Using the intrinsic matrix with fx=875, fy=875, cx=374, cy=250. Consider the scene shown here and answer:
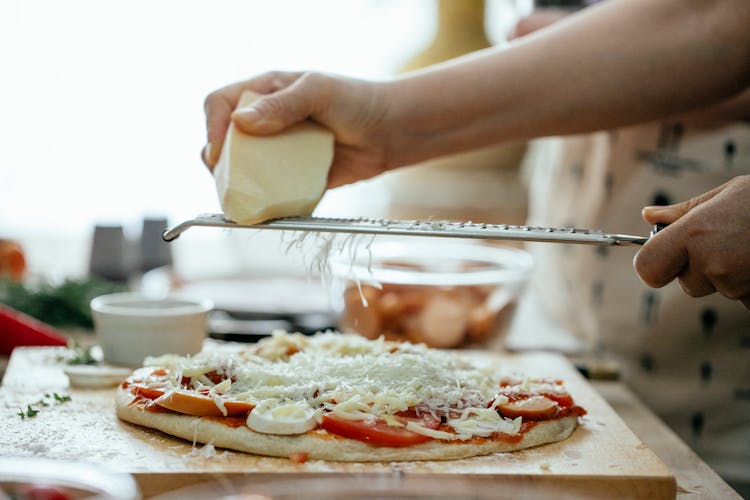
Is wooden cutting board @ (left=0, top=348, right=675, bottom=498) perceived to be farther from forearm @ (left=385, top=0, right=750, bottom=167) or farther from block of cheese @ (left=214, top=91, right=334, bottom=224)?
forearm @ (left=385, top=0, right=750, bottom=167)

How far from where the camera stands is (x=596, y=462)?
3.98ft

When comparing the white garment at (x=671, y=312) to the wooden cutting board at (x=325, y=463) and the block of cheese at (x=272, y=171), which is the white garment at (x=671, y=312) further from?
the block of cheese at (x=272, y=171)

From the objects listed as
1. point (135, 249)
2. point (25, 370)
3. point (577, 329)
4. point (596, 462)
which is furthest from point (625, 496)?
point (135, 249)

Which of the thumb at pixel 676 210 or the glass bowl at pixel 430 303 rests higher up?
the thumb at pixel 676 210

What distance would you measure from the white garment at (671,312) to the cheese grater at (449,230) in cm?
94

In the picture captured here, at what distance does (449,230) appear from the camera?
126 cm

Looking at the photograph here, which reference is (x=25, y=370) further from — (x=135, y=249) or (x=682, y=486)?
(x=135, y=249)

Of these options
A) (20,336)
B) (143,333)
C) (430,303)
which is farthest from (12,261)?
(430,303)

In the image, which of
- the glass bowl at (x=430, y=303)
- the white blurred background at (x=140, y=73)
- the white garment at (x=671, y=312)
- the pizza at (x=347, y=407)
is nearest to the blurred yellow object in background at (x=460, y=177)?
the white blurred background at (x=140, y=73)

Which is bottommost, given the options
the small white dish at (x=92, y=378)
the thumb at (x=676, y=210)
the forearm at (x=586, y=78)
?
the small white dish at (x=92, y=378)

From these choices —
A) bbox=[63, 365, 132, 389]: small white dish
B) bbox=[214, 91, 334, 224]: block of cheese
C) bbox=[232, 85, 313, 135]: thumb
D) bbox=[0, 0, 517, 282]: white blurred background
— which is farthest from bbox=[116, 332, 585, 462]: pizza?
bbox=[0, 0, 517, 282]: white blurred background

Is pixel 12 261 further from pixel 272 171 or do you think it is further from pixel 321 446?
pixel 321 446

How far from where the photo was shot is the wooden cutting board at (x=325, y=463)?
3.66ft

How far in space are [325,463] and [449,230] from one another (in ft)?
1.21
